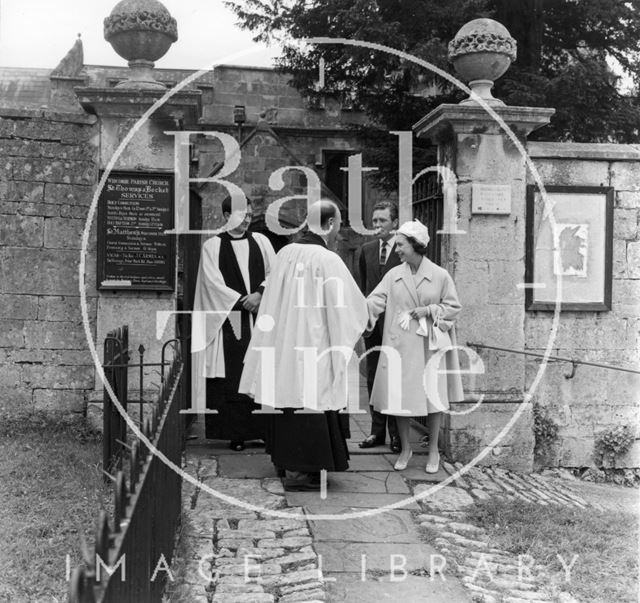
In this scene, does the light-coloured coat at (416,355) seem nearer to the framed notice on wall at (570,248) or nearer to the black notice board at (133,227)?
the framed notice on wall at (570,248)

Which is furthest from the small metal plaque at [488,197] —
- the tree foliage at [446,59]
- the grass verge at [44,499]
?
the tree foliage at [446,59]

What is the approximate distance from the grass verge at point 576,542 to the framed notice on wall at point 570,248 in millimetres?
1875

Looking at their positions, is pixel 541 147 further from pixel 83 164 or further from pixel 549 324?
pixel 83 164

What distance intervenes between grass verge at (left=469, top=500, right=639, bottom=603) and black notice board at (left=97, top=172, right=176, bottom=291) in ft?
10.2

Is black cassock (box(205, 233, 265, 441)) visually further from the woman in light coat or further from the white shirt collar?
the woman in light coat

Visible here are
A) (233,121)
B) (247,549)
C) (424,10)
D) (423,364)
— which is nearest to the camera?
(247,549)

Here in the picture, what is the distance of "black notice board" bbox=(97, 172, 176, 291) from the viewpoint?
20.8 feet

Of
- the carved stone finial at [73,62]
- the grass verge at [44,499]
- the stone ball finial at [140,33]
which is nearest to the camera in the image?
the grass verge at [44,499]

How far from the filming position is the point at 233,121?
2017 centimetres

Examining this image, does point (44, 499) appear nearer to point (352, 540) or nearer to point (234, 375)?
point (352, 540)

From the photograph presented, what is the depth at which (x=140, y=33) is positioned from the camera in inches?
247

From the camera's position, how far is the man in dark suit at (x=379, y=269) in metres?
6.52

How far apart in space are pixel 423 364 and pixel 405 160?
8.30 meters

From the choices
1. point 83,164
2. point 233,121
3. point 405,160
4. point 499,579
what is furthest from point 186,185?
point 233,121
